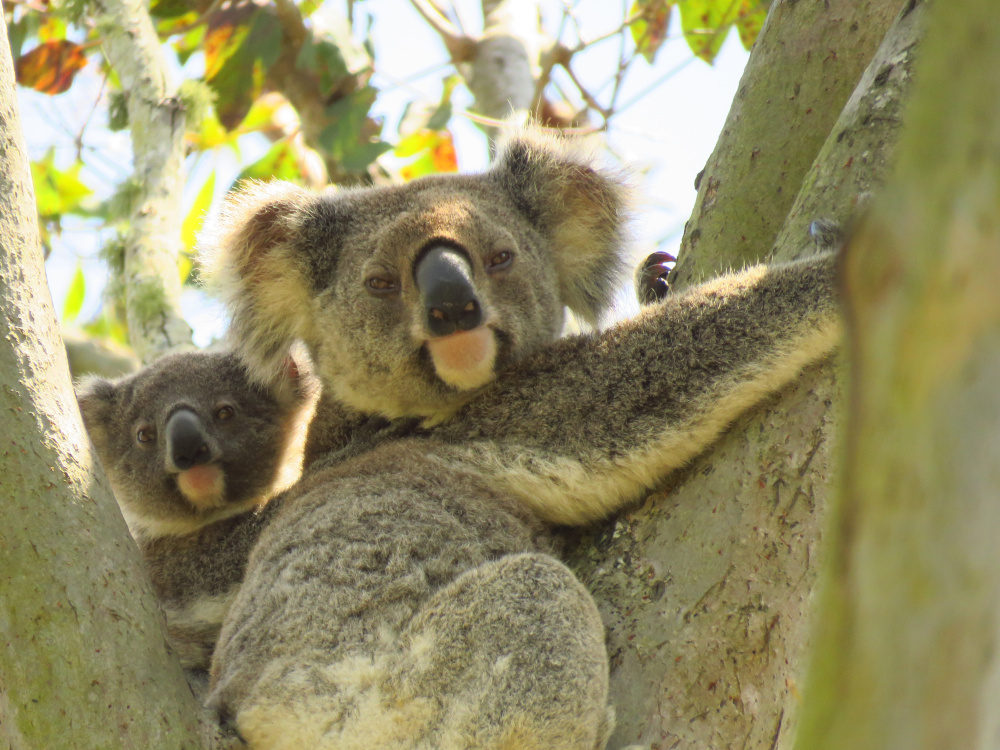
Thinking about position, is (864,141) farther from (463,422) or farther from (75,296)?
(75,296)

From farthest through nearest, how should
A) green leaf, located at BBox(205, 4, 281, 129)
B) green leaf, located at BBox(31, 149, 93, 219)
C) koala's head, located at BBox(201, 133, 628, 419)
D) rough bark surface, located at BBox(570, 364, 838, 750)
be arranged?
green leaf, located at BBox(31, 149, 93, 219)
green leaf, located at BBox(205, 4, 281, 129)
koala's head, located at BBox(201, 133, 628, 419)
rough bark surface, located at BBox(570, 364, 838, 750)

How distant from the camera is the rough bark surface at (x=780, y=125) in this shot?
3.07 metres

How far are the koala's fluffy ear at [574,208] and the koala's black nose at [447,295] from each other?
64cm

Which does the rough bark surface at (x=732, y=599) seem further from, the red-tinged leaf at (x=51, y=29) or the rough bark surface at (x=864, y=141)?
the red-tinged leaf at (x=51, y=29)

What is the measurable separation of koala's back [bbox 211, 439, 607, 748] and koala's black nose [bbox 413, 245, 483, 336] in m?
0.41

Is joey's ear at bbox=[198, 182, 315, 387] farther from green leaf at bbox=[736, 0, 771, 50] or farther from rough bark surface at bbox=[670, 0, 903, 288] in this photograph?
green leaf at bbox=[736, 0, 771, 50]

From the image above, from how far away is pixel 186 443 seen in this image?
11.8 ft

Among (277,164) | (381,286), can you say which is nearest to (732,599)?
(381,286)

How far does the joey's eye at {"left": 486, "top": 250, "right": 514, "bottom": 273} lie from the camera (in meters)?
3.19

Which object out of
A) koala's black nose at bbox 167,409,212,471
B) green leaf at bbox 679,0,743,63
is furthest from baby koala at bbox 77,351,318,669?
green leaf at bbox 679,0,743,63

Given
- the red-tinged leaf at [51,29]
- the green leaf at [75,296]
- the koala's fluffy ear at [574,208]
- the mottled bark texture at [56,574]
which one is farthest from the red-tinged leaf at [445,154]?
the mottled bark texture at [56,574]

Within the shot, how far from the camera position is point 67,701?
1.94 meters

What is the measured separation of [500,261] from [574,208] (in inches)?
20.0

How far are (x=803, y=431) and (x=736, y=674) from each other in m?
0.57
